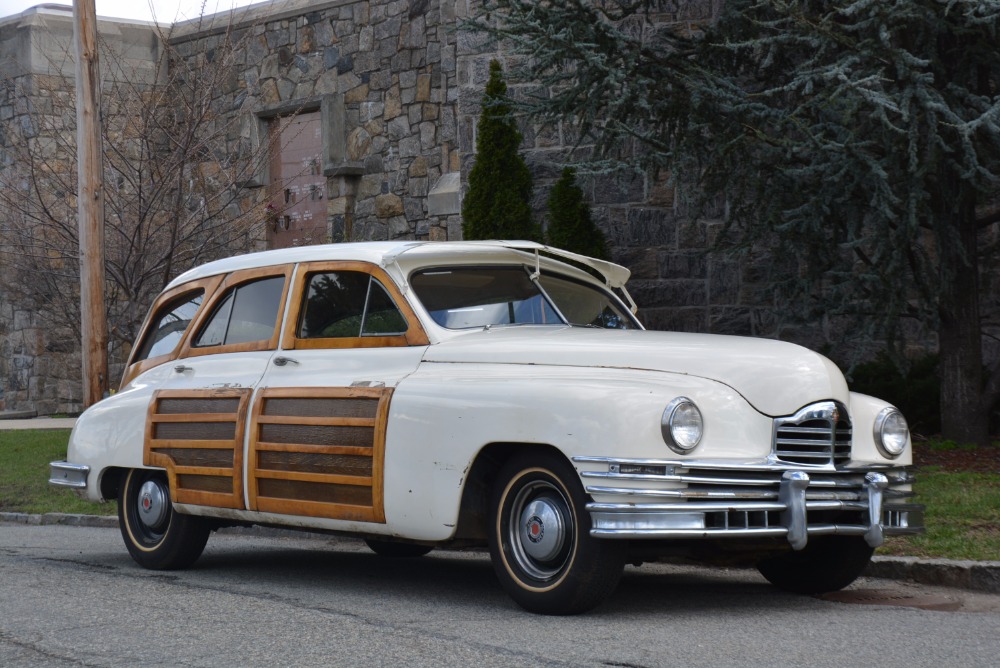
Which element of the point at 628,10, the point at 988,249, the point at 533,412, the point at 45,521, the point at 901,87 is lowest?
the point at 45,521

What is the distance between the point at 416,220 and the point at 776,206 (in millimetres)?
8665

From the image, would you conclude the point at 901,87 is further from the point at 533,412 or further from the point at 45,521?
the point at 45,521

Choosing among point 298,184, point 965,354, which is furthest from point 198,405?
point 298,184

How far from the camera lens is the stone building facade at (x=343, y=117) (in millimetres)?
16203

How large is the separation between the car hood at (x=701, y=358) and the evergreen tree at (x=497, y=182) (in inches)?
337

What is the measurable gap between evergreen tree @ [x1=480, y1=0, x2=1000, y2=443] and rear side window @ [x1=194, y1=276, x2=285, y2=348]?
445 centimetres

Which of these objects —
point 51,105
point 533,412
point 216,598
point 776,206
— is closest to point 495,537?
point 533,412

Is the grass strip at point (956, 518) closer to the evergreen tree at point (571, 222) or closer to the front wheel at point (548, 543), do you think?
the front wheel at point (548, 543)

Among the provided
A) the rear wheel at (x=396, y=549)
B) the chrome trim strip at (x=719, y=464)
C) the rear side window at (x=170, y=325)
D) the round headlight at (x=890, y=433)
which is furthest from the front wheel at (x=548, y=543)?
the rear side window at (x=170, y=325)

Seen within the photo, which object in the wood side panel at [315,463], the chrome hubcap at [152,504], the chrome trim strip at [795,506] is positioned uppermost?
the wood side panel at [315,463]

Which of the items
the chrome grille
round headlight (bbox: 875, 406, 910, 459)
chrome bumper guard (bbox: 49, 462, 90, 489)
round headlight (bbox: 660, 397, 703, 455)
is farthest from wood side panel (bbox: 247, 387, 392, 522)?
round headlight (bbox: 875, 406, 910, 459)

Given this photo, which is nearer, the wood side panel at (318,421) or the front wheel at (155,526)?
the wood side panel at (318,421)

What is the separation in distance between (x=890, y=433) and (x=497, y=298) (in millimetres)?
2237

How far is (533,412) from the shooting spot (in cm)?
635
